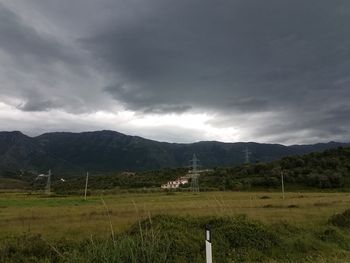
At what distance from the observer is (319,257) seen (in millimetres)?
14398

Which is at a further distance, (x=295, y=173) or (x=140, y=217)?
(x=295, y=173)

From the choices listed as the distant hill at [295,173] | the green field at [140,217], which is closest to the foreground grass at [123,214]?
the green field at [140,217]

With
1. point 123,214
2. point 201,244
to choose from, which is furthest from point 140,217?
point 201,244

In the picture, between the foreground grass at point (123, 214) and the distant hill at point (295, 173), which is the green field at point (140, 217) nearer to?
the foreground grass at point (123, 214)

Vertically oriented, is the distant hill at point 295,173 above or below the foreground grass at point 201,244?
above

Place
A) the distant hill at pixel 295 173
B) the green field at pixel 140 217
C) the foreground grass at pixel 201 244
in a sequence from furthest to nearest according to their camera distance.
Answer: the distant hill at pixel 295 173, the green field at pixel 140 217, the foreground grass at pixel 201 244

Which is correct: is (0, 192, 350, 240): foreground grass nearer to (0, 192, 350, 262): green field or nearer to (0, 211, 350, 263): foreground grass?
(0, 192, 350, 262): green field

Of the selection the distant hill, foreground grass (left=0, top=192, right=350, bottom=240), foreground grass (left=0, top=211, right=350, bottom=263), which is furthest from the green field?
the distant hill

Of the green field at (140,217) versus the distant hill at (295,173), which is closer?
the green field at (140,217)

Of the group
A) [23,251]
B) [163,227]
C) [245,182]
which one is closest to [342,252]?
[163,227]

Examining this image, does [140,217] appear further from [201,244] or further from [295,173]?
[295,173]

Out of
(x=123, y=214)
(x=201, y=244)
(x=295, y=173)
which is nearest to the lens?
(x=201, y=244)

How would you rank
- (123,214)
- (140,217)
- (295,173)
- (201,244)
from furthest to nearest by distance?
1. (295,173)
2. (123,214)
3. (140,217)
4. (201,244)

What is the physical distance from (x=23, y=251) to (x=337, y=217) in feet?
53.4
